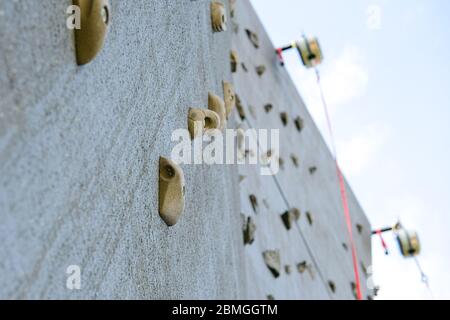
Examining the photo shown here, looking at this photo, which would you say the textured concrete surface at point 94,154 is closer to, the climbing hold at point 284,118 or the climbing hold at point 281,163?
the climbing hold at point 281,163

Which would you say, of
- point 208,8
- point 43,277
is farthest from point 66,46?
point 208,8

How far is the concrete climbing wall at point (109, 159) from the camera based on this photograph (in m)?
0.57

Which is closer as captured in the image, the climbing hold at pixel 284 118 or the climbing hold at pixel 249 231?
the climbing hold at pixel 249 231

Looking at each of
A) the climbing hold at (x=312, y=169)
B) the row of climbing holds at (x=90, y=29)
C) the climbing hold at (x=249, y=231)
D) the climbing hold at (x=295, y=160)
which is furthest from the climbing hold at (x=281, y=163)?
the row of climbing holds at (x=90, y=29)

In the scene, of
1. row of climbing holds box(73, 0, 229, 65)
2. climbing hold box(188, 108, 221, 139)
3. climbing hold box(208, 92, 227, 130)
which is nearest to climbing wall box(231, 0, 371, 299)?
climbing hold box(208, 92, 227, 130)

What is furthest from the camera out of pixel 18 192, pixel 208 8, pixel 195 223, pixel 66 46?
pixel 208 8

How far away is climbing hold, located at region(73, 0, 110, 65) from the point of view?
0.73 m

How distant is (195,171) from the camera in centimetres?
144

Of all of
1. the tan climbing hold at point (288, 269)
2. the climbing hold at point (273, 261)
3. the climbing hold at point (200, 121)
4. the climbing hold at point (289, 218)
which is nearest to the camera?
the climbing hold at point (200, 121)

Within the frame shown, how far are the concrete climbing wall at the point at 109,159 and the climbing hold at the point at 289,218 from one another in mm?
1712

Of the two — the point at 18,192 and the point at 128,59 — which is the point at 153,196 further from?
the point at 18,192

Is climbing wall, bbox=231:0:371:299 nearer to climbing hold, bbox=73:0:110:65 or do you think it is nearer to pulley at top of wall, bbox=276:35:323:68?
pulley at top of wall, bbox=276:35:323:68

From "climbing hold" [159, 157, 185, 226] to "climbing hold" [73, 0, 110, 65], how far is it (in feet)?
1.17
